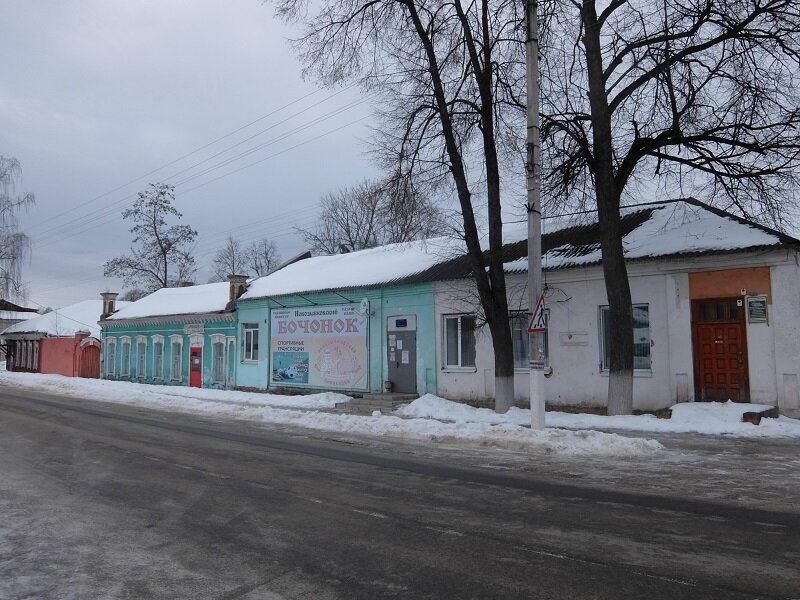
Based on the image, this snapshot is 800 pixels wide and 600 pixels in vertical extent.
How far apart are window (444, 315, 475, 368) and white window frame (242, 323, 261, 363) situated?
10.2 meters

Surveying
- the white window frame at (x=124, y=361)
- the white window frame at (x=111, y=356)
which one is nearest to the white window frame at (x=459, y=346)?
the white window frame at (x=124, y=361)

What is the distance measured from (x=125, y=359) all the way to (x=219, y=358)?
34.5 feet

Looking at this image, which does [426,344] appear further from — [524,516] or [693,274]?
[524,516]

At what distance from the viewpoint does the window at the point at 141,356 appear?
112ft

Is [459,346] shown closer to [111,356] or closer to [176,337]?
[176,337]

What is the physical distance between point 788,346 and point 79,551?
13.9m

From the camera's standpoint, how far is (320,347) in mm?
23703

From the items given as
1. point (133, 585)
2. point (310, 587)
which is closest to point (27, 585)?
point (133, 585)

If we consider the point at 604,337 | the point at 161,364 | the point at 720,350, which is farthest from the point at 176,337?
the point at 720,350

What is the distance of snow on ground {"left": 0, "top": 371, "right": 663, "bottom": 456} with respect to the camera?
34.8 feet

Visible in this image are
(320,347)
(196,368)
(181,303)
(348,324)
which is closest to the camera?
(348,324)

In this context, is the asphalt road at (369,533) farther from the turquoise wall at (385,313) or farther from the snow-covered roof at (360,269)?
the snow-covered roof at (360,269)

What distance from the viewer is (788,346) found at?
13.7 metres

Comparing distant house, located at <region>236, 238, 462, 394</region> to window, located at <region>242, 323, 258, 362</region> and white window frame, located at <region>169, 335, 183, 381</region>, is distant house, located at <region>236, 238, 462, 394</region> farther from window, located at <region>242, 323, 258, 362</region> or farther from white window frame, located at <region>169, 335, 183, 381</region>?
white window frame, located at <region>169, 335, 183, 381</region>
